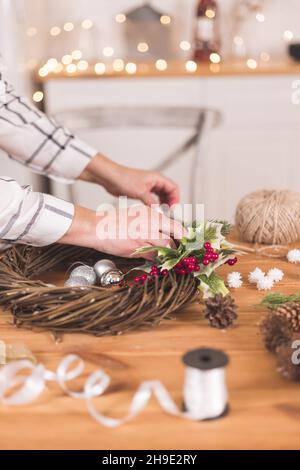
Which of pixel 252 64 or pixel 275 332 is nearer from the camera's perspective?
pixel 275 332

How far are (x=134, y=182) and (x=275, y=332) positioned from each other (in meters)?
0.74

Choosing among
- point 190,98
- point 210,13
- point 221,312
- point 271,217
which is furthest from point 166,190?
point 210,13

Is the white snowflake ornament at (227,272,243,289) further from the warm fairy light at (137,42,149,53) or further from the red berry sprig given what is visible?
the warm fairy light at (137,42,149,53)

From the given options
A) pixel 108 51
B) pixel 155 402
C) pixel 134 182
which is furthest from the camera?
pixel 108 51

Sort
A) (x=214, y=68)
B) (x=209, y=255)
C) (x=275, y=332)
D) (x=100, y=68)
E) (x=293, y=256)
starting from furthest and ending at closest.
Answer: (x=100, y=68) < (x=214, y=68) < (x=293, y=256) < (x=209, y=255) < (x=275, y=332)

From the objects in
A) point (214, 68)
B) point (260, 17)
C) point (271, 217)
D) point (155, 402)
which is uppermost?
point (260, 17)

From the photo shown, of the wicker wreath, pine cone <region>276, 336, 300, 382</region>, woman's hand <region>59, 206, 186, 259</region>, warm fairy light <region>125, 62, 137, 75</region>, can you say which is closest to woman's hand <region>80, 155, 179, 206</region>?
woman's hand <region>59, 206, 186, 259</region>

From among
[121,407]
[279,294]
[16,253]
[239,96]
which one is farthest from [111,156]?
[121,407]

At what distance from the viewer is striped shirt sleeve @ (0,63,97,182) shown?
5.25 feet

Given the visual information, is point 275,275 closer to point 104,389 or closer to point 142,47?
point 104,389

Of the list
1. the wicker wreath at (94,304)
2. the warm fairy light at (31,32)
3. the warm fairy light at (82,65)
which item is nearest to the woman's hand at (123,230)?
the wicker wreath at (94,304)

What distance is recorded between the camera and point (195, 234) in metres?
1.11

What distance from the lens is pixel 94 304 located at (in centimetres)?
93

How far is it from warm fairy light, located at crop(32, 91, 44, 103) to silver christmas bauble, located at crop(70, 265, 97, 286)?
1.99 metres
